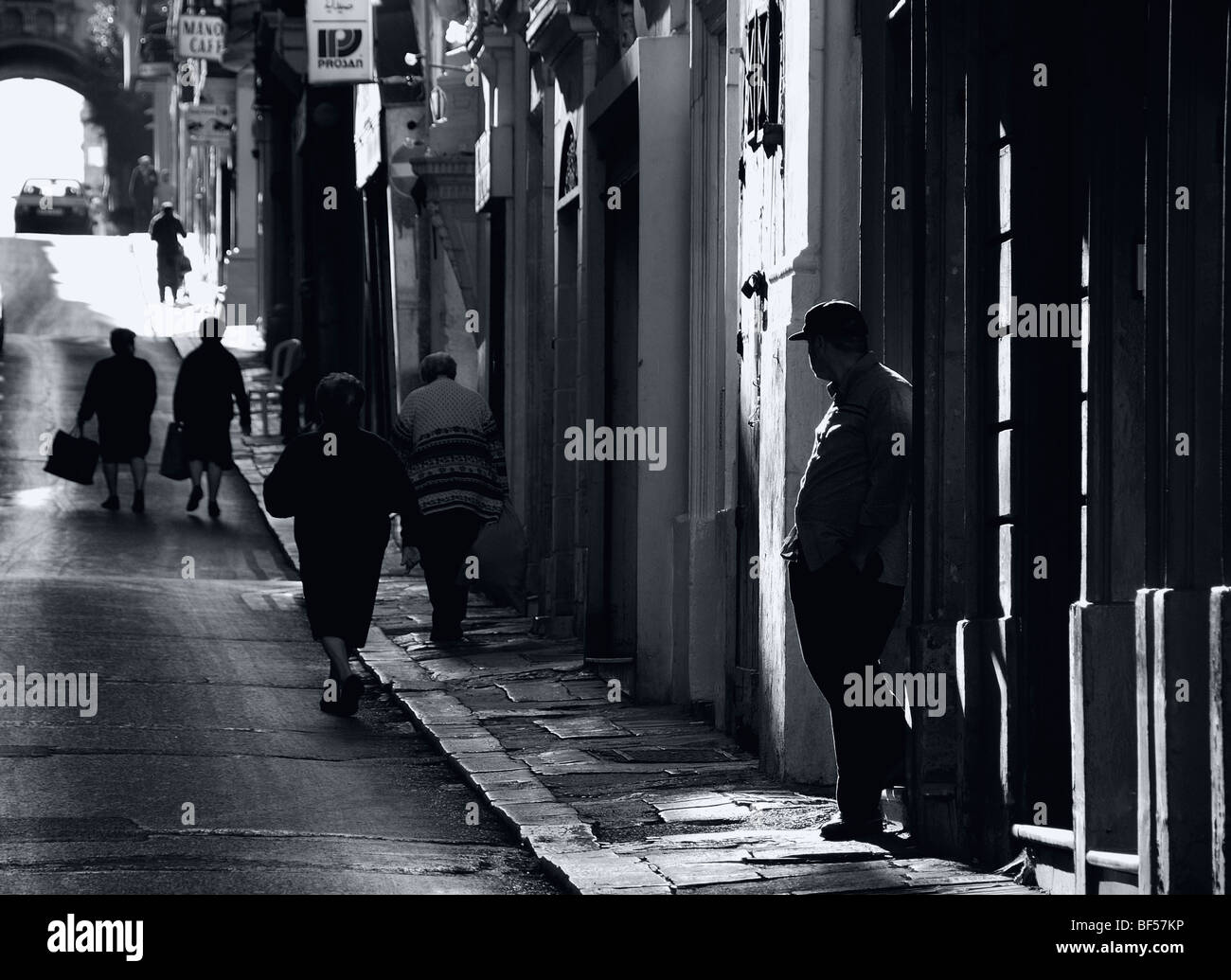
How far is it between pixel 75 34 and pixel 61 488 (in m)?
49.8

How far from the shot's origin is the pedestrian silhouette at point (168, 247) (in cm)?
4403

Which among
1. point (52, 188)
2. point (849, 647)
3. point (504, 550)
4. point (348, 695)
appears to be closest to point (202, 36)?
point (52, 188)

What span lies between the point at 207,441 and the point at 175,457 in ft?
1.09

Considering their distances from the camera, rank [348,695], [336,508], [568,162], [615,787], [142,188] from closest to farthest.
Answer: [615,787] < [348,695] < [336,508] < [568,162] < [142,188]

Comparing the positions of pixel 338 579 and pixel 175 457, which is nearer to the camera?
pixel 338 579

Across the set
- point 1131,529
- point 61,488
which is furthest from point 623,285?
point 61,488

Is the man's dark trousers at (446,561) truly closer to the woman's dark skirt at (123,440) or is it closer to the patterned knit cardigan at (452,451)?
the patterned knit cardigan at (452,451)

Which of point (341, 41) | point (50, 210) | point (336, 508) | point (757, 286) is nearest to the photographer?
point (757, 286)

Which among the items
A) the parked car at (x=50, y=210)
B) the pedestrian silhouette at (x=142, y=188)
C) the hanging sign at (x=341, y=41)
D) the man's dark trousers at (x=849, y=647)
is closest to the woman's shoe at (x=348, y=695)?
the man's dark trousers at (x=849, y=647)

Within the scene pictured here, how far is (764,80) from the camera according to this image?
10.7m

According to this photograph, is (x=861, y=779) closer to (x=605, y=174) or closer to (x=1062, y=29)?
(x=1062, y=29)

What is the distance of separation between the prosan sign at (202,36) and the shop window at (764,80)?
32816 millimetres

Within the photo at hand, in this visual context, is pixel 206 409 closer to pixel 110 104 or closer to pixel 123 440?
pixel 123 440

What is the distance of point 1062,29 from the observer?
7.86m
